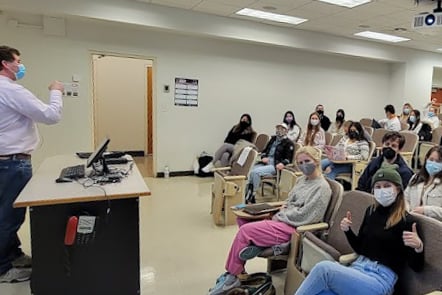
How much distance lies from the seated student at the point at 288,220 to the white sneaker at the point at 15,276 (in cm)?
139

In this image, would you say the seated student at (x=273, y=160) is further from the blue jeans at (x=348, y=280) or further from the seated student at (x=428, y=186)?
the blue jeans at (x=348, y=280)

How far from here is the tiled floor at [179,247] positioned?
2506mm

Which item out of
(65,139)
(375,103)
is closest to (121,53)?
(65,139)

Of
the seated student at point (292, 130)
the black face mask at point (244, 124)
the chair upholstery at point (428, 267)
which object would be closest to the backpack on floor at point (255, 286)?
the chair upholstery at point (428, 267)

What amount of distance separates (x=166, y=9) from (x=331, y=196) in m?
4.32

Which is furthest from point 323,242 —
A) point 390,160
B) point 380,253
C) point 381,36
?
point 381,36

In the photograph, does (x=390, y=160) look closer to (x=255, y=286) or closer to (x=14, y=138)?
(x=255, y=286)

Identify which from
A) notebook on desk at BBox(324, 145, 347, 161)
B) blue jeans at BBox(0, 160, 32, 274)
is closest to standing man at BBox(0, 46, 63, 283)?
blue jeans at BBox(0, 160, 32, 274)

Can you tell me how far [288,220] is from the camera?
2.33 m

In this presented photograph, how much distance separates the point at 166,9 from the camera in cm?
544

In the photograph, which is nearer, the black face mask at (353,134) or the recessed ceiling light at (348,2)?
the black face mask at (353,134)

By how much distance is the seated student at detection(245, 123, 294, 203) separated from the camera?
440cm

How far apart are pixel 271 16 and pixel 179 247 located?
174 inches

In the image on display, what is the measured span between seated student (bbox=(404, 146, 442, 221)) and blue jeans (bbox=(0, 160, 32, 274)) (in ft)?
8.66
